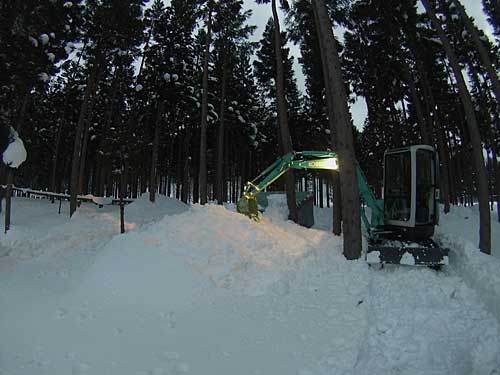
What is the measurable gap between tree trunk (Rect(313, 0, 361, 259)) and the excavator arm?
42.5 inches

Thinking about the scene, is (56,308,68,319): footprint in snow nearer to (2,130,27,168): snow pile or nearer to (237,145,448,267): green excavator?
(2,130,27,168): snow pile

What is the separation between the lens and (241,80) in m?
25.8

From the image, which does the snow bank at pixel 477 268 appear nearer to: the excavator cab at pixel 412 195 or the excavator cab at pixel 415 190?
the excavator cab at pixel 412 195

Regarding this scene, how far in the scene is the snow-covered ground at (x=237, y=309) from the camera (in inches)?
154

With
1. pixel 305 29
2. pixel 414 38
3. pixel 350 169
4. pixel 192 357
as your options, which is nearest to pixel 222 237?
pixel 350 169

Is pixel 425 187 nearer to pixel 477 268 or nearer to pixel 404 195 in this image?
pixel 404 195

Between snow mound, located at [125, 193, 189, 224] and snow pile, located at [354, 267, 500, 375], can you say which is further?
snow mound, located at [125, 193, 189, 224]

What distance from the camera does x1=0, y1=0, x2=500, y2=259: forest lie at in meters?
10.4

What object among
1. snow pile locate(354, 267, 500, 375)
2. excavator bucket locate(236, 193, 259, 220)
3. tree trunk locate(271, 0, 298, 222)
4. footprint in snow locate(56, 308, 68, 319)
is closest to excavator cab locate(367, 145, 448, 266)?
snow pile locate(354, 267, 500, 375)

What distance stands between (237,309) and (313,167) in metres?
5.67

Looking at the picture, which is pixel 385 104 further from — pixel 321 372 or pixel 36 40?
pixel 321 372

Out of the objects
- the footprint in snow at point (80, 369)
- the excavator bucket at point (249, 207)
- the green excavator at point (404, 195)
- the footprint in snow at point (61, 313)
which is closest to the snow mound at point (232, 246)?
the excavator bucket at point (249, 207)

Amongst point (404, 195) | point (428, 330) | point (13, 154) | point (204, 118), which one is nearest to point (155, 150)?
point (204, 118)

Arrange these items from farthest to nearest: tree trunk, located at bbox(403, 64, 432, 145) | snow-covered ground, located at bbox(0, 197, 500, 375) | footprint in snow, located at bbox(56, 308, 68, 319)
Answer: tree trunk, located at bbox(403, 64, 432, 145) → footprint in snow, located at bbox(56, 308, 68, 319) → snow-covered ground, located at bbox(0, 197, 500, 375)
